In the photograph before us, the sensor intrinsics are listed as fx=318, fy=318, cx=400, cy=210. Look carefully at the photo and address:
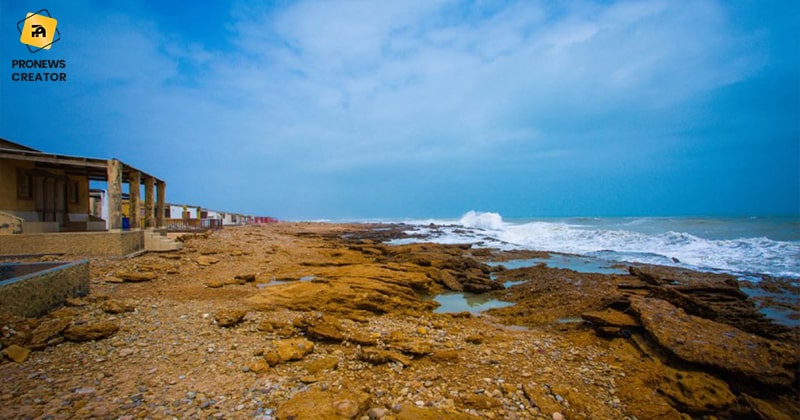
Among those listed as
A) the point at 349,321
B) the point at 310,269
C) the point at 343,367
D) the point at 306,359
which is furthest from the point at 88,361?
the point at 310,269

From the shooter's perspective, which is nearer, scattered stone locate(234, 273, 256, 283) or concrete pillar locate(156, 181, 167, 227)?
scattered stone locate(234, 273, 256, 283)

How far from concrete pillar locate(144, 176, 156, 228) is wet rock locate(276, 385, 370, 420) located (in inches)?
688

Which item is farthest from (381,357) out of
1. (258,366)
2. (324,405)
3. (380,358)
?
(258,366)

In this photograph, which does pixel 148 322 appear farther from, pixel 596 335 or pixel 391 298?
pixel 596 335

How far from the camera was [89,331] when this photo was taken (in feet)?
17.3

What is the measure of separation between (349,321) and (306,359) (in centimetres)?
202

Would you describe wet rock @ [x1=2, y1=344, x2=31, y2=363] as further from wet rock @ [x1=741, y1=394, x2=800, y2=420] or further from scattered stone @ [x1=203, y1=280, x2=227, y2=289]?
wet rock @ [x1=741, y1=394, x2=800, y2=420]

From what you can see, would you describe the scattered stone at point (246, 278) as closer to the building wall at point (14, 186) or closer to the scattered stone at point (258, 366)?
the scattered stone at point (258, 366)

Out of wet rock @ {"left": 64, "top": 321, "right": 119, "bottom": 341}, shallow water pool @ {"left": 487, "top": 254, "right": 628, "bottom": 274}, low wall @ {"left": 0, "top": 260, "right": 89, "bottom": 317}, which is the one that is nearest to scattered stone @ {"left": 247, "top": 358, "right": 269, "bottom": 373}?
wet rock @ {"left": 64, "top": 321, "right": 119, "bottom": 341}

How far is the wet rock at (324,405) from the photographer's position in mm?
3684

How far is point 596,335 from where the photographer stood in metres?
6.72

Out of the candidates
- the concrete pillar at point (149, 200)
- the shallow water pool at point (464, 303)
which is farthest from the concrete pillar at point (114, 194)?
the shallow water pool at point (464, 303)

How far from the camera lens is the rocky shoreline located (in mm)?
3977

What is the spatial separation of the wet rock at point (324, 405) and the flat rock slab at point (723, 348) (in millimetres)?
5269
